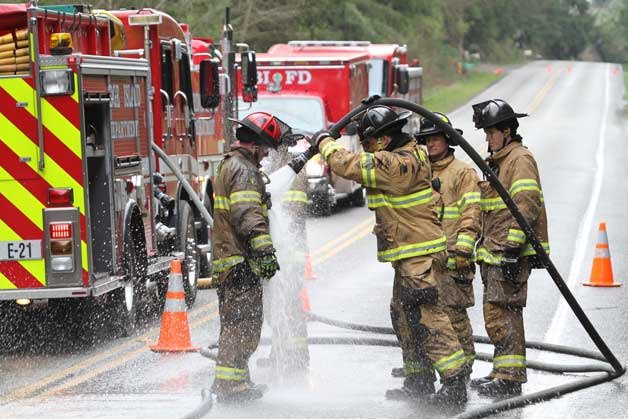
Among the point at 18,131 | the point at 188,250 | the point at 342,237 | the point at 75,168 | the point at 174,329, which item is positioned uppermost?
the point at 18,131

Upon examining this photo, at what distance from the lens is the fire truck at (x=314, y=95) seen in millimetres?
21188

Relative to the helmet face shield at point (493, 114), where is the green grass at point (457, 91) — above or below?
below

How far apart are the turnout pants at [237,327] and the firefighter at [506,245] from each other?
1507 mm

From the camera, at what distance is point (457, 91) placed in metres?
64.0

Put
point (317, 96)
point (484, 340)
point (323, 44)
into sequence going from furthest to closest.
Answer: point (323, 44) → point (317, 96) → point (484, 340)

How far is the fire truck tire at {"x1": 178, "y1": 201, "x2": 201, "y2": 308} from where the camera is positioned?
12.0m

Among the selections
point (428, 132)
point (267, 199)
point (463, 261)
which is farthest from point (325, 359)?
point (428, 132)

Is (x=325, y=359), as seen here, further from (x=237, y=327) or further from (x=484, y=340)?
(x=237, y=327)

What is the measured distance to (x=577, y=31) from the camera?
123 m

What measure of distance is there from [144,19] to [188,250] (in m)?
2.27

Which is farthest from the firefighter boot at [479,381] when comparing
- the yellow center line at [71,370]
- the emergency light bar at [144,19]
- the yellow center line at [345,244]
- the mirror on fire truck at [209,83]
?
the yellow center line at [345,244]

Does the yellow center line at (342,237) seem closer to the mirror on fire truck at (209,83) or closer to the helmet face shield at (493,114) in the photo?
the mirror on fire truck at (209,83)

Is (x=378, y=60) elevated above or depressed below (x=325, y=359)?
above

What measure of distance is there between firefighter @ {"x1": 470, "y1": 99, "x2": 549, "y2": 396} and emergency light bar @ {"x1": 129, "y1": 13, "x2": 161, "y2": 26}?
458cm
